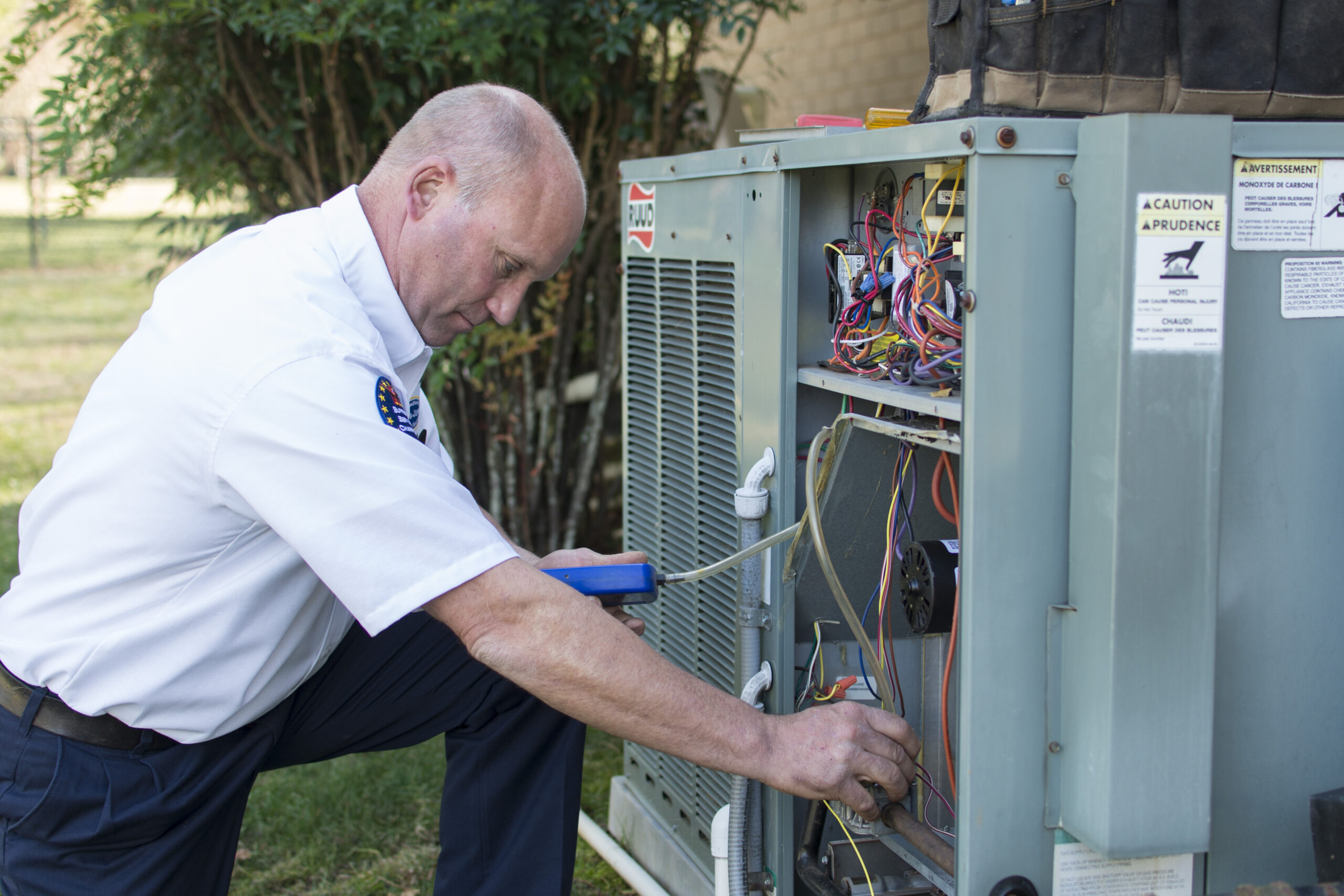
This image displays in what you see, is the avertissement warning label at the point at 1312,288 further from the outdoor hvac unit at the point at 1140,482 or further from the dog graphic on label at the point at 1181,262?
the dog graphic on label at the point at 1181,262

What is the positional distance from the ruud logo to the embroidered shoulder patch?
0.99 m

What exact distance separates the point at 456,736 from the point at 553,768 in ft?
0.75

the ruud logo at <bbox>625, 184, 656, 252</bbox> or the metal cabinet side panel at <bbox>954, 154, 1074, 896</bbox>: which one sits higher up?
the ruud logo at <bbox>625, 184, 656, 252</bbox>

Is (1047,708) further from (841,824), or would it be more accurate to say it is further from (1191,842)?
(841,824)

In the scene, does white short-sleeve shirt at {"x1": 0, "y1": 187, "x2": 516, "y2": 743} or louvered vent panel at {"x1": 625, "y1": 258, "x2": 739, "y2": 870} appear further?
louvered vent panel at {"x1": 625, "y1": 258, "x2": 739, "y2": 870}

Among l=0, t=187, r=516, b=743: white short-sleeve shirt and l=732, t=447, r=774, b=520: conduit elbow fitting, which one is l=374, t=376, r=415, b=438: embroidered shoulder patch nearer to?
l=0, t=187, r=516, b=743: white short-sleeve shirt

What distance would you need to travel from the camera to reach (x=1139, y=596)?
1385 mm

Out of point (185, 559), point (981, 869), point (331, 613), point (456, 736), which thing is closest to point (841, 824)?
point (981, 869)

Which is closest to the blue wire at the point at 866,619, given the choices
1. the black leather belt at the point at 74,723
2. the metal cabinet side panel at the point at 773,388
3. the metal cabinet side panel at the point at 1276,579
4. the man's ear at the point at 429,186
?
the metal cabinet side panel at the point at 773,388

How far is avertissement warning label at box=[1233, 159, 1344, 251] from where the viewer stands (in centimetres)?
143

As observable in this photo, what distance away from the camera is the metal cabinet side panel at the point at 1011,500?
54.7 inches

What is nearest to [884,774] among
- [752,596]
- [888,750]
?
[888,750]

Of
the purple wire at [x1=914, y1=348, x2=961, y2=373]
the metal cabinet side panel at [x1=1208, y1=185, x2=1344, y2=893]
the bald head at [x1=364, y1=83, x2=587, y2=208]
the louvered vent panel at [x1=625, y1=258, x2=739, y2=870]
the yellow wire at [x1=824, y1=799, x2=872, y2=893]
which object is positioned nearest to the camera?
the metal cabinet side panel at [x1=1208, y1=185, x2=1344, y2=893]

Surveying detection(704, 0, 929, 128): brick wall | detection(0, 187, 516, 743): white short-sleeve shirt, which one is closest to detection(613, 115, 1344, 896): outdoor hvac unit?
detection(0, 187, 516, 743): white short-sleeve shirt
